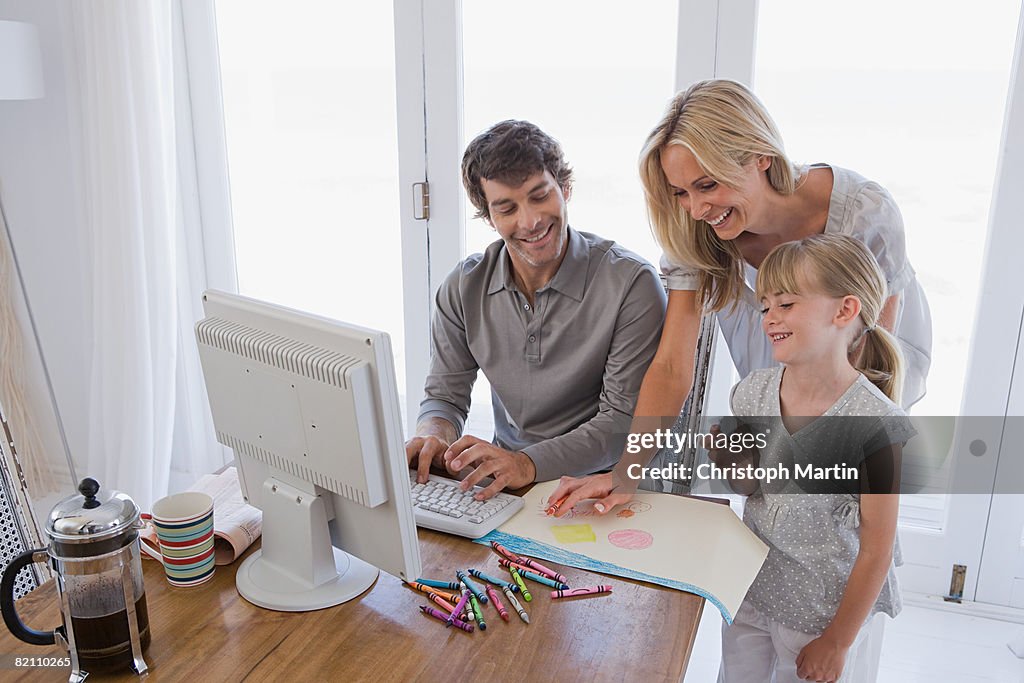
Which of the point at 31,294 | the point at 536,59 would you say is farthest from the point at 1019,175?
the point at 31,294

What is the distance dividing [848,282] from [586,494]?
1.74 feet

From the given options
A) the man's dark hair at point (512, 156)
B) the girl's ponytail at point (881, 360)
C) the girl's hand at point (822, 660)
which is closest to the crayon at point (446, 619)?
the girl's hand at point (822, 660)

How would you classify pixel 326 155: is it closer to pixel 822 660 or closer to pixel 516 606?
pixel 516 606

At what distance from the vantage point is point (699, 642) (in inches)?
90.8

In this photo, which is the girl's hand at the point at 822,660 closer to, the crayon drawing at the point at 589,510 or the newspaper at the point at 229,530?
the crayon drawing at the point at 589,510

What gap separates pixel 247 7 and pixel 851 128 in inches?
73.6

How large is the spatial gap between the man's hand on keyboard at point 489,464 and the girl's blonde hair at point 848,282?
0.50m

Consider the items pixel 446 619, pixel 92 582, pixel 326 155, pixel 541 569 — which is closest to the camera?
pixel 92 582

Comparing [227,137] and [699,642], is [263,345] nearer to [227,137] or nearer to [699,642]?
[699,642]

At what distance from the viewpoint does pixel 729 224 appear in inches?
59.0

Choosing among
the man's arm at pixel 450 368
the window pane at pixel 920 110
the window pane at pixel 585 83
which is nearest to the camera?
the man's arm at pixel 450 368

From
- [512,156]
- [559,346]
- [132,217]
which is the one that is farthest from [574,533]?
[132,217]

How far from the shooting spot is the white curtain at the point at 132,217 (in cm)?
261

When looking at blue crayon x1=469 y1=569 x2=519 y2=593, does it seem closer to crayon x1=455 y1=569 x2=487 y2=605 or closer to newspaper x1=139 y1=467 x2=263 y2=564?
crayon x1=455 y1=569 x2=487 y2=605
